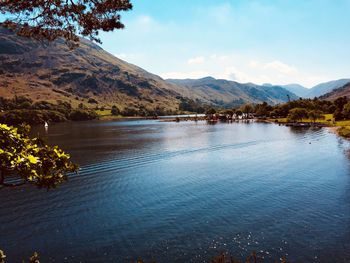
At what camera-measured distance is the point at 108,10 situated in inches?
949

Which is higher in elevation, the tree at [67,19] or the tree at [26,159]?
the tree at [67,19]

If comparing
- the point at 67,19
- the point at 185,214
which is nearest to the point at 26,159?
the point at 67,19

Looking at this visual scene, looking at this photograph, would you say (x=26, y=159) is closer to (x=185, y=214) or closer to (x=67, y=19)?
(x=67, y=19)

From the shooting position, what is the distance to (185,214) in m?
45.1

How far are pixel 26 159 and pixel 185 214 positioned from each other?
35.9 m

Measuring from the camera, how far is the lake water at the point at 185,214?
1335 inches

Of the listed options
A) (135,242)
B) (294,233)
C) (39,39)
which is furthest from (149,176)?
(39,39)

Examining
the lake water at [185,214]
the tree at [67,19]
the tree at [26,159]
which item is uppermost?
the tree at [67,19]

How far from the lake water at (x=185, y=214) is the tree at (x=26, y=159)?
21377mm

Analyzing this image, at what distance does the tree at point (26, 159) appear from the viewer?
11742 millimetres

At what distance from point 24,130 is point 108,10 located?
1439cm

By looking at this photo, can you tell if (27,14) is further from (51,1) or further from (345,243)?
(345,243)

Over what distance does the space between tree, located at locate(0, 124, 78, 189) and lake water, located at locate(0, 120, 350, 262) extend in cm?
2138

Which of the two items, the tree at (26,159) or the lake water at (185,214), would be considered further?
the lake water at (185,214)
